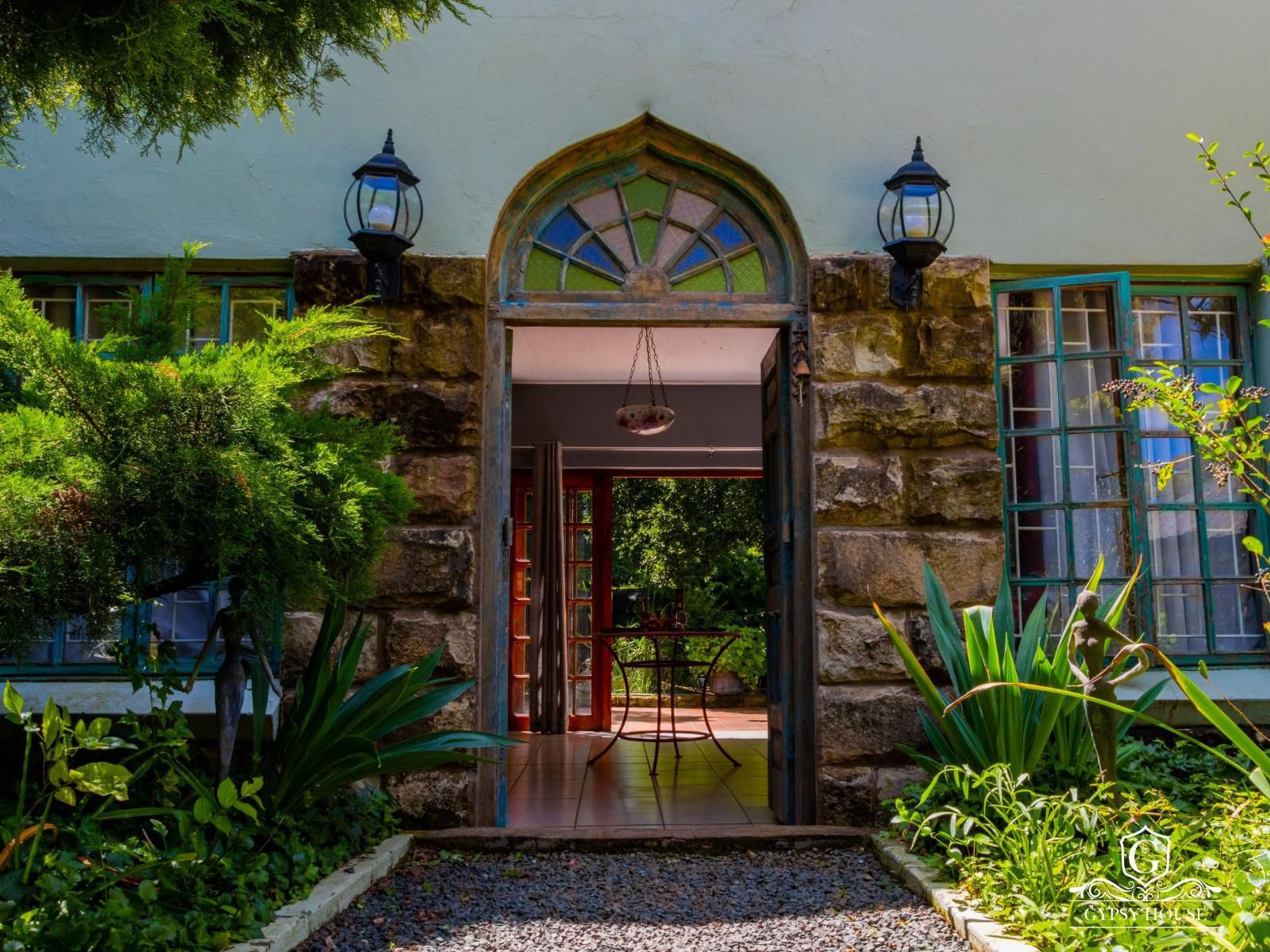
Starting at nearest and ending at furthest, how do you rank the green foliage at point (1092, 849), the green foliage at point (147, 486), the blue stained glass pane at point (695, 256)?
the green foliage at point (1092, 849)
the green foliage at point (147, 486)
the blue stained glass pane at point (695, 256)

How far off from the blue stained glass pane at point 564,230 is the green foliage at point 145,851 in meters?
2.23

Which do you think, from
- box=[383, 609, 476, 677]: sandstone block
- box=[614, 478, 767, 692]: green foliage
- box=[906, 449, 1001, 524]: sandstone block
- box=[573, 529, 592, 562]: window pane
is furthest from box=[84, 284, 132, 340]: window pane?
box=[614, 478, 767, 692]: green foliage

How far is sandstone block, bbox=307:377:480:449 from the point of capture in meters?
4.02

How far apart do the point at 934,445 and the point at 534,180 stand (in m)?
1.87

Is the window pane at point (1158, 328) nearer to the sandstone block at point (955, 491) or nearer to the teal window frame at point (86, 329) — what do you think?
the sandstone block at point (955, 491)

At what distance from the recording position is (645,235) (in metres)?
4.38

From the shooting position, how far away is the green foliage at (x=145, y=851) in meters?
2.24

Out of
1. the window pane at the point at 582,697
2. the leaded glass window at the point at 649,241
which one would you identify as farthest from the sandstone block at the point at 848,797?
the window pane at the point at 582,697

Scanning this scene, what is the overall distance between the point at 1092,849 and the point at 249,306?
11.4 feet

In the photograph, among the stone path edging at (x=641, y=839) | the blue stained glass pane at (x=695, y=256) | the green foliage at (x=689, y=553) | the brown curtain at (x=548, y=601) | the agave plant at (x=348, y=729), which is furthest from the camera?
the green foliage at (x=689, y=553)

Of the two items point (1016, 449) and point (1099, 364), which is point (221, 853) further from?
point (1099, 364)

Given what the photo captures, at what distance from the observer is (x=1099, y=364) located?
14.1 ft

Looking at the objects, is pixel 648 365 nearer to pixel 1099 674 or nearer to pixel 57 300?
pixel 57 300

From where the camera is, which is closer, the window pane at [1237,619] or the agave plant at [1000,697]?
the agave plant at [1000,697]
